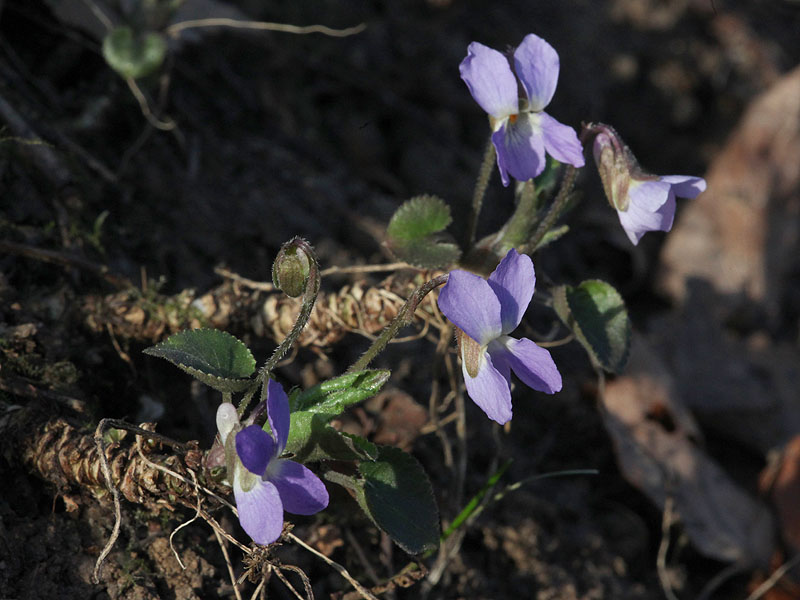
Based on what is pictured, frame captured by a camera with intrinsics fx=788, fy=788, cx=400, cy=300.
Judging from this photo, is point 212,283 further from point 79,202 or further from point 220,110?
point 220,110

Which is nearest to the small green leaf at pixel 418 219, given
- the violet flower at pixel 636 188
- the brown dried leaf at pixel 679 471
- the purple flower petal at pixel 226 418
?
the violet flower at pixel 636 188

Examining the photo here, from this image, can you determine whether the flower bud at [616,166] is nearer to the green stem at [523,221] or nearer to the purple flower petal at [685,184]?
the purple flower petal at [685,184]

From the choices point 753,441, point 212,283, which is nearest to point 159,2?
point 212,283

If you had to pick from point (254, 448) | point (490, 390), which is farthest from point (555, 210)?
point (254, 448)

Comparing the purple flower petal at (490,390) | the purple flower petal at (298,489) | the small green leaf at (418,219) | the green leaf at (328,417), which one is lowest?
the green leaf at (328,417)

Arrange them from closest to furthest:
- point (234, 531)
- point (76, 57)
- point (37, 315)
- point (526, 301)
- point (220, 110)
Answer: point (526, 301) → point (234, 531) → point (37, 315) → point (76, 57) → point (220, 110)

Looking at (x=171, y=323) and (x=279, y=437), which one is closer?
(x=279, y=437)

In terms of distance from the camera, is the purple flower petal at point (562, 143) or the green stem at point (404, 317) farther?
the purple flower petal at point (562, 143)
